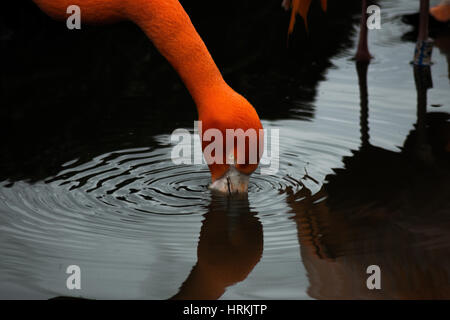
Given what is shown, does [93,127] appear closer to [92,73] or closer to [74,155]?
[74,155]

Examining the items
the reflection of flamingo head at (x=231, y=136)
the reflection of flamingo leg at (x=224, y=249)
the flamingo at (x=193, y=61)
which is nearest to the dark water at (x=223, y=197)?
the reflection of flamingo leg at (x=224, y=249)

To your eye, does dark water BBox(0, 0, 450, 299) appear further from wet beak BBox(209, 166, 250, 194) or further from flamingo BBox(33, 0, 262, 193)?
flamingo BBox(33, 0, 262, 193)

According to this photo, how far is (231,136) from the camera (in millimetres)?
3889

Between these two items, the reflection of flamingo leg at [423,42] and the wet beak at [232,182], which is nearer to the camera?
the wet beak at [232,182]

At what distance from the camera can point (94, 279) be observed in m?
3.55

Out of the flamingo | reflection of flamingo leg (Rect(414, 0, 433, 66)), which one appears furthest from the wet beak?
reflection of flamingo leg (Rect(414, 0, 433, 66))

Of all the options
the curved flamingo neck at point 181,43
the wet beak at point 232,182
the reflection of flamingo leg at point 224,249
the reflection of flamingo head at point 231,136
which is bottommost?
the reflection of flamingo leg at point 224,249

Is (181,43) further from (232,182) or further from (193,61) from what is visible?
(232,182)

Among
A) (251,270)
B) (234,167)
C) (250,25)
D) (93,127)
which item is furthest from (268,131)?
(250,25)

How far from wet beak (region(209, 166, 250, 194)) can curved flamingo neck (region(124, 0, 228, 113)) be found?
1.26 feet

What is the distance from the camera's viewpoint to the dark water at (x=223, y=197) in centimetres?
362

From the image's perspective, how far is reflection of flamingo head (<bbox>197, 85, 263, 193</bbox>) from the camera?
3824 mm

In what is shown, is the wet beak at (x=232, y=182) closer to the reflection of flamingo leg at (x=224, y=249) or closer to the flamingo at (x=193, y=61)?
the flamingo at (x=193, y=61)

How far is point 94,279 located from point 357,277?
1142 millimetres
